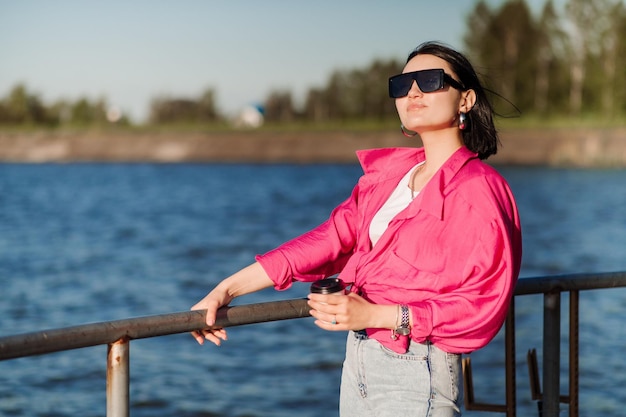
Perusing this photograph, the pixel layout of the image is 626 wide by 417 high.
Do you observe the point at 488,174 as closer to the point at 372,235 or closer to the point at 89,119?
the point at 372,235

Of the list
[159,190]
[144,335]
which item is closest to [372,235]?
[144,335]

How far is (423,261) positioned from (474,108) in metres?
0.48

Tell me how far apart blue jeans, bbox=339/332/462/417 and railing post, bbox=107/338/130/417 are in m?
0.57

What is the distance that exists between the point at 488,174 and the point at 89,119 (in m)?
86.8

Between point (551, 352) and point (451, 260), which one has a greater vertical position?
point (451, 260)

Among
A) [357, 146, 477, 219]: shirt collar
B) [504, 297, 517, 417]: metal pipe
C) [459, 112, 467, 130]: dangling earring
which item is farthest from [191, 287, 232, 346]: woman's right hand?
[504, 297, 517, 417]: metal pipe

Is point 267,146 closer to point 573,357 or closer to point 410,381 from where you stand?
point 573,357

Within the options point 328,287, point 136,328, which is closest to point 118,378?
point 136,328

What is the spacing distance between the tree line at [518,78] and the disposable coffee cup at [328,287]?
45696 mm

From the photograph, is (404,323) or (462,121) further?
(462,121)

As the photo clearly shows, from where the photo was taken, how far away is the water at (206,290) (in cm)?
913

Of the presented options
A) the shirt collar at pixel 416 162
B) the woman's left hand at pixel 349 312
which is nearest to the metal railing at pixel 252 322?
the woman's left hand at pixel 349 312

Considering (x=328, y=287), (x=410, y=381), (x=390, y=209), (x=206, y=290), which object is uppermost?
(x=390, y=209)

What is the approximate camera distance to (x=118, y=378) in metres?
2.21
